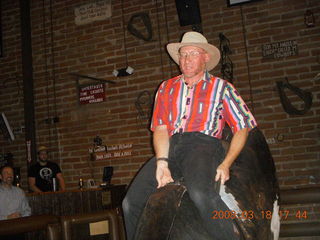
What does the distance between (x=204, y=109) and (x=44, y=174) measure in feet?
14.2

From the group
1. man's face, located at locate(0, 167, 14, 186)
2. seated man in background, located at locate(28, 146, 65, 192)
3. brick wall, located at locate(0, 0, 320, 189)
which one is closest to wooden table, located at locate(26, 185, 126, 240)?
man's face, located at locate(0, 167, 14, 186)

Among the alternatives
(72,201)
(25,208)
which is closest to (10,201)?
(25,208)

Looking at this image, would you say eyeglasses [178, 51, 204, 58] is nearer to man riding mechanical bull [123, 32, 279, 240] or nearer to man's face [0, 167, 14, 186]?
man riding mechanical bull [123, 32, 279, 240]

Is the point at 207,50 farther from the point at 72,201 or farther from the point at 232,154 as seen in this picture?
the point at 72,201

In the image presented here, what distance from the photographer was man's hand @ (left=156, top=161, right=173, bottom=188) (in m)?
1.92

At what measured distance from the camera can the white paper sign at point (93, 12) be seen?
6133mm

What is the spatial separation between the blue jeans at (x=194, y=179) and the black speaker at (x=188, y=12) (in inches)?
139

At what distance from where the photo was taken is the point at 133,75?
19.2ft

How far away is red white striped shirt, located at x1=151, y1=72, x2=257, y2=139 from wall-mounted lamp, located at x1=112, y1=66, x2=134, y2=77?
3567 millimetres

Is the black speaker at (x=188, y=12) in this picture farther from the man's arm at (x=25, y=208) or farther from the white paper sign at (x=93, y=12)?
the man's arm at (x=25, y=208)

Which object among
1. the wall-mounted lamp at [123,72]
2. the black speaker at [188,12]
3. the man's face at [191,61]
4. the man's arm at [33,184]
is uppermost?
the black speaker at [188,12]

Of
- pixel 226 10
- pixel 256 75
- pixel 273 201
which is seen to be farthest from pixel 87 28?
pixel 273 201

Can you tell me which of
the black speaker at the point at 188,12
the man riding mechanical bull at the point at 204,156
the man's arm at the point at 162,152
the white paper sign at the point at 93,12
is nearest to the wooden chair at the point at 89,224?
the man riding mechanical bull at the point at 204,156

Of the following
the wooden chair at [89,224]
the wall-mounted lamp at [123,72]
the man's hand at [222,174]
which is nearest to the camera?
Answer: the man's hand at [222,174]
